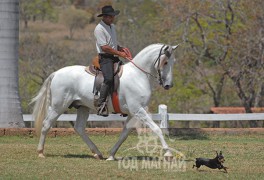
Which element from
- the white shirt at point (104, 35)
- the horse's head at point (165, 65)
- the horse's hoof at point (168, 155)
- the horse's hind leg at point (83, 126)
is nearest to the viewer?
the horse's hoof at point (168, 155)

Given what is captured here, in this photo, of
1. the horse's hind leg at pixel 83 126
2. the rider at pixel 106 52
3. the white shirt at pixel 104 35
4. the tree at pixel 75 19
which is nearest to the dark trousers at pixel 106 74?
the rider at pixel 106 52

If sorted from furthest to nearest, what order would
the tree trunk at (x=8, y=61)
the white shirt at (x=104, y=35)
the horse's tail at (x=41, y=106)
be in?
1. the tree trunk at (x=8, y=61)
2. the horse's tail at (x=41, y=106)
3. the white shirt at (x=104, y=35)

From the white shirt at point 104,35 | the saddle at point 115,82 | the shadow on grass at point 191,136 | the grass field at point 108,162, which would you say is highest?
the white shirt at point 104,35

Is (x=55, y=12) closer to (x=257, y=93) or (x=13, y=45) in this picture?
(x=257, y=93)

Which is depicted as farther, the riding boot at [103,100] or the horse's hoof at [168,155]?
the riding boot at [103,100]

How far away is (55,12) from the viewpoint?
8494 cm

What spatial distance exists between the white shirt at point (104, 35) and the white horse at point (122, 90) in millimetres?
577

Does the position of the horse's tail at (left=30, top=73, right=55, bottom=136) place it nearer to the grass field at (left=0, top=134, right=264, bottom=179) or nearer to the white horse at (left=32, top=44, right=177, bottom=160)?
the white horse at (left=32, top=44, right=177, bottom=160)

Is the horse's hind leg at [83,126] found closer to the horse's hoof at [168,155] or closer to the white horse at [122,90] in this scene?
the white horse at [122,90]

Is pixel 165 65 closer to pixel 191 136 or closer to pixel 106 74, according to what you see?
pixel 106 74

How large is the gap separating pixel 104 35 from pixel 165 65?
1330 millimetres

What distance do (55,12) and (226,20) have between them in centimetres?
5715

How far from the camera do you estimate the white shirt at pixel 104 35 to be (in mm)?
13352

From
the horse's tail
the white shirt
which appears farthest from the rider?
the horse's tail
